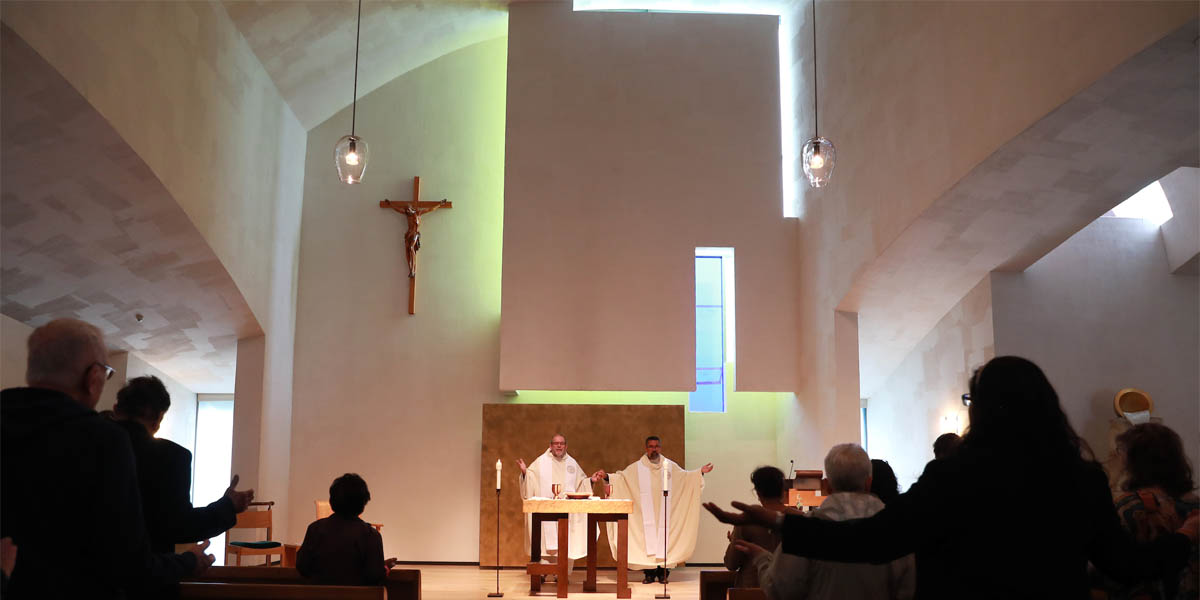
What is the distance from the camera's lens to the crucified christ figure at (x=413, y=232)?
35.0ft

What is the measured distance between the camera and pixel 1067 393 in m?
8.25

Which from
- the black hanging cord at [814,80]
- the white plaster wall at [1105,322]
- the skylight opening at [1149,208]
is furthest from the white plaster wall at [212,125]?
the skylight opening at [1149,208]

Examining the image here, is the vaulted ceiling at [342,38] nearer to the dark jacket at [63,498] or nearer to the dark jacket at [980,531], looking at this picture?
the dark jacket at [63,498]

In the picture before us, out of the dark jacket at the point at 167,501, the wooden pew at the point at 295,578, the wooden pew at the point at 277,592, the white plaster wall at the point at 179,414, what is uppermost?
the white plaster wall at the point at 179,414

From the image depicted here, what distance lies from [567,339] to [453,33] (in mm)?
3622

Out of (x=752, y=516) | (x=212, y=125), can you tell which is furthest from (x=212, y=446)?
(x=752, y=516)

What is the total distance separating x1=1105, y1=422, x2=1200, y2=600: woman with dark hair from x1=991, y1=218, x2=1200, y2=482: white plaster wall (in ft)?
18.2

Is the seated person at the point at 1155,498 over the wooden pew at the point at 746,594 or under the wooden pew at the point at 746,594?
over

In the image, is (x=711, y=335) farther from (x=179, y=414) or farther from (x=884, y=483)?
(x=884, y=483)

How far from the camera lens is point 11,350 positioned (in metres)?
8.11

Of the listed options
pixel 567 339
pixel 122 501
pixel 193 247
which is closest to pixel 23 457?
pixel 122 501

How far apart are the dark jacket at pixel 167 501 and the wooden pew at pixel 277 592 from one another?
0.80 meters

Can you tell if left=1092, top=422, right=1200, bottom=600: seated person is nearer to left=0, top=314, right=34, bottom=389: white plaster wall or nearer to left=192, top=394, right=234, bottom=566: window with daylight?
left=0, top=314, right=34, bottom=389: white plaster wall

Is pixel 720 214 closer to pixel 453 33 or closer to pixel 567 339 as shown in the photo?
pixel 567 339
